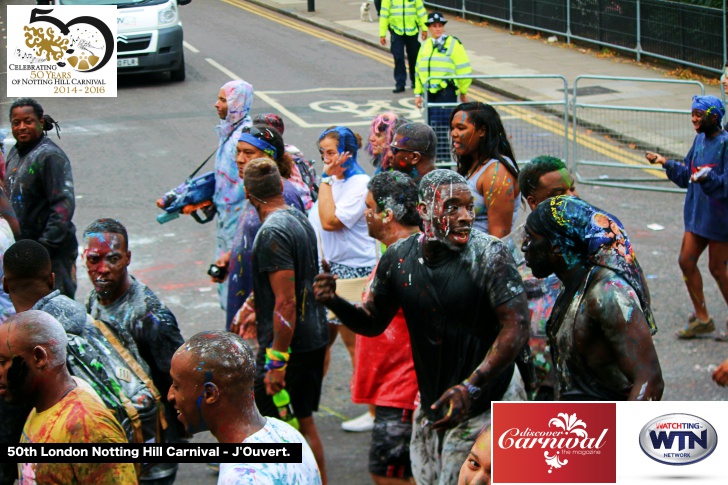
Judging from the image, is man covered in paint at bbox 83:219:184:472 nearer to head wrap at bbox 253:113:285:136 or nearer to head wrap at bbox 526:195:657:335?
head wrap at bbox 253:113:285:136

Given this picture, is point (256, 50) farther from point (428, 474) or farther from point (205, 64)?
point (428, 474)

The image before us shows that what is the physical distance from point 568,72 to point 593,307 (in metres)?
15.0

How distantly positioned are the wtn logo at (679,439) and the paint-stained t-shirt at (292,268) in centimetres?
234

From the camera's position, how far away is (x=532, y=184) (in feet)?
17.7

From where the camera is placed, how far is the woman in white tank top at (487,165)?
6.10 m

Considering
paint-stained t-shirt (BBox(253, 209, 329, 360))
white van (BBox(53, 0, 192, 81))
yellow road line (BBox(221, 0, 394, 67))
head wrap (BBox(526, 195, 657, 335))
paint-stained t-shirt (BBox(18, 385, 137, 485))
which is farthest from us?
yellow road line (BBox(221, 0, 394, 67))

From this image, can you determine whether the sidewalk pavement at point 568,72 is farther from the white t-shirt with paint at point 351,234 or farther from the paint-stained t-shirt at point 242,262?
the paint-stained t-shirt at point 242,262

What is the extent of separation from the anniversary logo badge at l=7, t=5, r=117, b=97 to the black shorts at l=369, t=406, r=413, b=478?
5.23m

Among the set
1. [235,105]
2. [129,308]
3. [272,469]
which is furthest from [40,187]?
[272,469]

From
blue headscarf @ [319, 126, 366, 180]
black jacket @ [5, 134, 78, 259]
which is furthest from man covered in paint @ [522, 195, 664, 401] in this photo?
black jacket @ [5, 134, 78, 259]

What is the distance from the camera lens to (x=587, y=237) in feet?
13.8

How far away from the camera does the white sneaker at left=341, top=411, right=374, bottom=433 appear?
6703 mm

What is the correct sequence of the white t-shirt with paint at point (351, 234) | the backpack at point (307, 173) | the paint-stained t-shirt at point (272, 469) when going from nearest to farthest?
1. the paint-stained t-shirt at point (272, 469)
2. the white t-shirt with paint at point (351, 234)
3. the backpack at point (307, 173)

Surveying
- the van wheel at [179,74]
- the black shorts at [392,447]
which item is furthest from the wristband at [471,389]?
the van wheel at [179,74]
